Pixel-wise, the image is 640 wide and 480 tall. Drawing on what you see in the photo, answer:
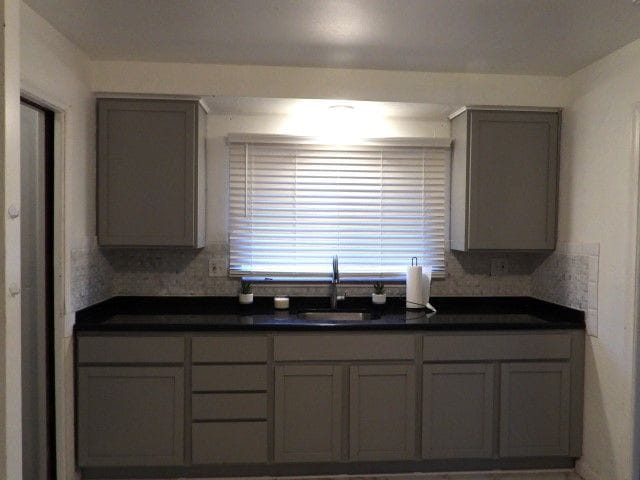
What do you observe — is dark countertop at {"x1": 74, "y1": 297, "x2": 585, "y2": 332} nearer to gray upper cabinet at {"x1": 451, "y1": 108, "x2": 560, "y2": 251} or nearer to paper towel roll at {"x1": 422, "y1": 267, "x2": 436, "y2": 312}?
paper towel roll at {"x1": 422, "y1": 267, "x2": 436, "y2": 312}

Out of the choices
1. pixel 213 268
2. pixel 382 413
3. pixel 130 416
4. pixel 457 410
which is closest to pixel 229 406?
pixel 130 416

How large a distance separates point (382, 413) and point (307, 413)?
415mm

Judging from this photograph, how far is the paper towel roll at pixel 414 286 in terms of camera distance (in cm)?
312

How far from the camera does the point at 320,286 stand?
10.8 feet

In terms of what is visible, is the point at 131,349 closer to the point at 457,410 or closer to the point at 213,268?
the point at 213,268

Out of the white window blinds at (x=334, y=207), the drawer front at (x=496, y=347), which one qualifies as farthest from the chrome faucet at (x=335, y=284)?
the drawer front at (x=496, y=347)

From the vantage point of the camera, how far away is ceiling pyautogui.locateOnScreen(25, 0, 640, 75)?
2092 mm

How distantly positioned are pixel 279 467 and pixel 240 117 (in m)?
2.16

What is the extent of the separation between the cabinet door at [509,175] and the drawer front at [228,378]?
1.47 metres

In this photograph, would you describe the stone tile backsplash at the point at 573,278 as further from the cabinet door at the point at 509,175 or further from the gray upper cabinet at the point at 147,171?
the gray upper cabinet at the point at 147,171

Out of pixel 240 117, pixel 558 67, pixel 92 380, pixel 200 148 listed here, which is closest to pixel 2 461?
pixel 92 380

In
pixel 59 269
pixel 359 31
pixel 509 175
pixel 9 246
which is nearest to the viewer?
pixel 9 246

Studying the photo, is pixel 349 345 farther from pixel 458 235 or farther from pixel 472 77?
pixel 472 77

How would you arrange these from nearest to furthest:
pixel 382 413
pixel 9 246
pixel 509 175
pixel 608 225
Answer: pixel 9 246 → pixel 608 225 → pixel 382 413 → pixel 509 175
